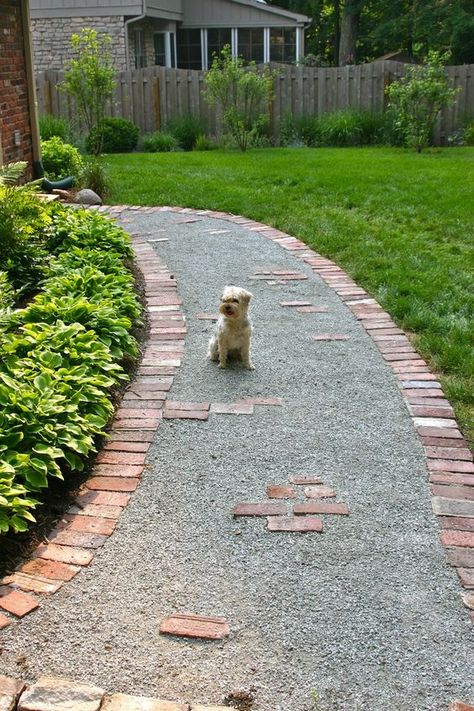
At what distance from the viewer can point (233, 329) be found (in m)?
4.35

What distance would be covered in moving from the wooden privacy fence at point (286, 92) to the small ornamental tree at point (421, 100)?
1.22m

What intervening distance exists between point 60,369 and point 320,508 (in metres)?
1.49

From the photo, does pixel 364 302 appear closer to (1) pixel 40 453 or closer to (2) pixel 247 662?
(1) pixel 40 453

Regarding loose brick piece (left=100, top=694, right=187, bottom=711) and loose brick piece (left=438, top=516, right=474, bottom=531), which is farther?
loose brick piece (left=438, top=516, right=474, bottom=531)

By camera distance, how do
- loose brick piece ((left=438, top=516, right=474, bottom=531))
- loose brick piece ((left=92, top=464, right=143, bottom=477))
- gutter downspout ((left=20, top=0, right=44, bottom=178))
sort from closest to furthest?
loose brick piece ((left=438, top=516, right=474, bottom=531)), loose brick piece ((left=92, top=464, right=143, bottom=477)), gutter downspout ((left=20, top=0, right=44, bottom=178))

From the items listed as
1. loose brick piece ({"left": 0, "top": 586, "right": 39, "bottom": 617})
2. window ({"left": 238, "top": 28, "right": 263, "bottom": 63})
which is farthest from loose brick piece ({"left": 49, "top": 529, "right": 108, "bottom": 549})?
window ({"left": 238, "top": 28, "right": 263, "bottom": 63})

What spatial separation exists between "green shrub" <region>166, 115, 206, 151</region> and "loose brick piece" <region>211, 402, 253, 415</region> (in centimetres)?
1190

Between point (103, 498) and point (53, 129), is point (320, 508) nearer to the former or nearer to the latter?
point (103, 498)

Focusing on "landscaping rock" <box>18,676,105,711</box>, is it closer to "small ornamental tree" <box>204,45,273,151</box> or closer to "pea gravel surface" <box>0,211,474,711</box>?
"pea gravel surface" <box>0,211,474,711</box>

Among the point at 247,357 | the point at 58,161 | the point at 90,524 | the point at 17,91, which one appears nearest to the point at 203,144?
the point at 58,161

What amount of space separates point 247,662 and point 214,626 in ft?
0.61

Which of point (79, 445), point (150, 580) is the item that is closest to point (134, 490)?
point (79, 445)

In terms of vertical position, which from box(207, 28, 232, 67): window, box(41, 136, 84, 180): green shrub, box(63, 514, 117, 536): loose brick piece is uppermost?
box(207, 28, 232, 67): window

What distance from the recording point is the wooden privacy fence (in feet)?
49.2
